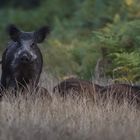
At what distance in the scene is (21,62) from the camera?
15.4 metres

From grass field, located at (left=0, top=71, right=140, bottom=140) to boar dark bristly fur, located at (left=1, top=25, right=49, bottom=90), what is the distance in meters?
1.01

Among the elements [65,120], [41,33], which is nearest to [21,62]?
[41,33]

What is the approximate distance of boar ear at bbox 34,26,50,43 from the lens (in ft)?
53.6

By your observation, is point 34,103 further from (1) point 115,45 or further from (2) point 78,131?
(1) point 115,45

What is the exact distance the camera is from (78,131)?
40.4ft

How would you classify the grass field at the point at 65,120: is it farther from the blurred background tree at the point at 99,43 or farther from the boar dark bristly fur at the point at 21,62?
the blurred background tree at the point at 99,43

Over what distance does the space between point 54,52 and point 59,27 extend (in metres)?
7.60

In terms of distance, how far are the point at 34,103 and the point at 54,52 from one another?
8538 mm

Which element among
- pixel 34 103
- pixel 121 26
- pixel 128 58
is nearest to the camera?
pixel 34 103

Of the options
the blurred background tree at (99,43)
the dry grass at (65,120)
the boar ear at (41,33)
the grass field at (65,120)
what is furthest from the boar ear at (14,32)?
the blurred background tree at (99,43)

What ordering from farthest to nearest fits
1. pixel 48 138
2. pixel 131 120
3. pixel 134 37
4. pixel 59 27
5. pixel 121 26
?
pixel 59 27, pixel 121 26, pixel 134 37, pixel 131 120, pixel 48 138

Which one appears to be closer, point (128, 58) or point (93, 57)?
point (128, 58)

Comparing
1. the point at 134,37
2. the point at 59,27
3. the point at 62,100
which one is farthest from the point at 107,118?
the point at 59,27

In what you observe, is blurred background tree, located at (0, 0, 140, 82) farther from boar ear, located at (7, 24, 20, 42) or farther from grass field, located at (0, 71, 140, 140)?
grass field, located at (0, 71, 140, 140)
